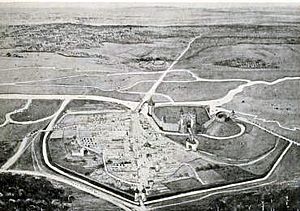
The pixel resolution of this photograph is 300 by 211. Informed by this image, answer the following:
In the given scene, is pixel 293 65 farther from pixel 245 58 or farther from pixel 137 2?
pixel 137 2

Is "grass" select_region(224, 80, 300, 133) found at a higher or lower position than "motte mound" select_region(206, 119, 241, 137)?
higher

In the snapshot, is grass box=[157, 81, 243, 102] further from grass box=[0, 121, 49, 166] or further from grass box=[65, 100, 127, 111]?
grass box=[0, 121, 49, 166]

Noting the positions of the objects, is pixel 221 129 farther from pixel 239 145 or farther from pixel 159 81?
pixel 159 81

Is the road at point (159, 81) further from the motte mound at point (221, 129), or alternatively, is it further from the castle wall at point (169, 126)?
the motte mound at point (221, 129)

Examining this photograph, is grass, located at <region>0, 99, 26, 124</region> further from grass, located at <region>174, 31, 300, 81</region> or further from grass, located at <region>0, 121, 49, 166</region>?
grass, located at <region>174, 31, 300, 81</region>

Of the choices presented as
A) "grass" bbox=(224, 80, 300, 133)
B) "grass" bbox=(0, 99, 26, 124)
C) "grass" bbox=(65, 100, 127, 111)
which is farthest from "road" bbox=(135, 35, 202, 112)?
"grass" bbox=(0, 99, 26, 124)

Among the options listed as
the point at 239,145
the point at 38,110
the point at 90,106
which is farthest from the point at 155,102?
the point at 38,110

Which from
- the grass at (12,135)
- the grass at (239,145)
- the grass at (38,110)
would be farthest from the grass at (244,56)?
the grass at (12,135)

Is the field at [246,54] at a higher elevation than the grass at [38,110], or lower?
higher

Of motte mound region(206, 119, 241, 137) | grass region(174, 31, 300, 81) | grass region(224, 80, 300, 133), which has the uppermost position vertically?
grass region(174, 31, 300, 81)

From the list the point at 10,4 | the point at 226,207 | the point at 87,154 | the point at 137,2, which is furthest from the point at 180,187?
the point at 10,4

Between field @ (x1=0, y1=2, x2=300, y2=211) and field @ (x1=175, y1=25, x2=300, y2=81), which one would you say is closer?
field @ (x1=0, y1=2, x2=300, y2=211)

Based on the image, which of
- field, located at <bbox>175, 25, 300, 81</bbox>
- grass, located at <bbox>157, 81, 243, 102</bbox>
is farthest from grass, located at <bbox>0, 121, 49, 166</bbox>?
field, located at <bbox>175, 25, 300, 81</bbox>

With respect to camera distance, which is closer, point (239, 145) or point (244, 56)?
point (239, 145)
